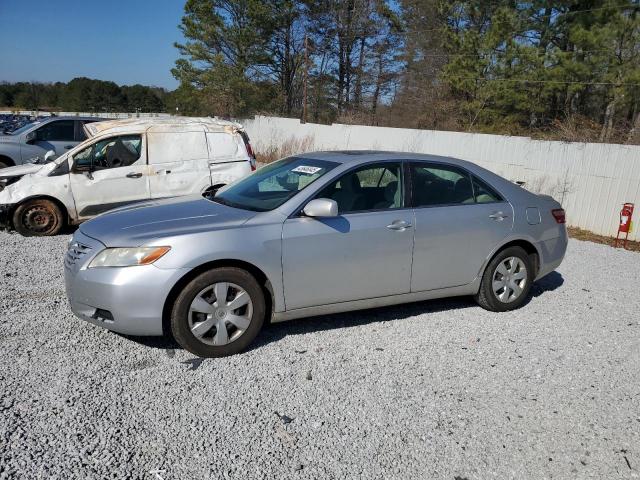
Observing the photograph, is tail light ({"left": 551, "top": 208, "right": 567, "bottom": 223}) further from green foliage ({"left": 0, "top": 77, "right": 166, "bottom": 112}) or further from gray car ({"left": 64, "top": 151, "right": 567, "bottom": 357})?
green foliage ({"left": 0, "top": 77, "right": 166, "bottom": 112})

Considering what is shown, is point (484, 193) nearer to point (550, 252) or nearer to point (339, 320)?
point (550, 252)

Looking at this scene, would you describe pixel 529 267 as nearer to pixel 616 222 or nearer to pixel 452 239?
pixel 452 239

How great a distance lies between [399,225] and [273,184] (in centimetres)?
122

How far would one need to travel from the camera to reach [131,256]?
148 inches

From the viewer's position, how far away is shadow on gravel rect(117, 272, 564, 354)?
4289 millimetres

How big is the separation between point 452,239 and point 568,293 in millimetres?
2266

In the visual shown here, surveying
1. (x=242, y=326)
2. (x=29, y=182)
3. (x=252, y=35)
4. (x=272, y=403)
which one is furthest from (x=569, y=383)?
(x=252, y=35)

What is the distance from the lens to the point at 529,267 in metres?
5.35

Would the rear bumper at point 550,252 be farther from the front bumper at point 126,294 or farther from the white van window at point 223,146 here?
the white van window at point 223,146

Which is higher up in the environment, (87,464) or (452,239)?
(452,239)

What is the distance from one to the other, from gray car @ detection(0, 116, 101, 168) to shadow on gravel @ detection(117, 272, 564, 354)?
9.06m

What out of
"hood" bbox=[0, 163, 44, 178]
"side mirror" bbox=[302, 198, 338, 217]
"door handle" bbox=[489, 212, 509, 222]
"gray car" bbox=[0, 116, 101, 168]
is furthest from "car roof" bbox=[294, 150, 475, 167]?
"gray car" bbox=[0, 116, 101, 168]

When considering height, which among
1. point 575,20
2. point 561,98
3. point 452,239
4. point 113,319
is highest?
point 575,20

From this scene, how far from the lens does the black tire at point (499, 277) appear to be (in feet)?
16.8
